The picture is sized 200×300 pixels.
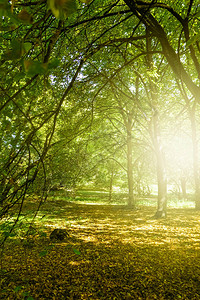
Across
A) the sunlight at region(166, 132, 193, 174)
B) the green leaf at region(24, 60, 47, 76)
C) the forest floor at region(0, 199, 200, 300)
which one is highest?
the sunlight at region(166, 132, 193, 174)

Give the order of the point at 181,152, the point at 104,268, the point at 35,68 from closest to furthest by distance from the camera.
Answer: the point at 35,68 < the point at 104,268 < the point at 181,152

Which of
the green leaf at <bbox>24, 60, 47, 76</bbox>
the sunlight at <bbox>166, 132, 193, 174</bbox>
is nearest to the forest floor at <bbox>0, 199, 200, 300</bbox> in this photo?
the green leaf at <bbox>24, 60, 47, 76</bbox>

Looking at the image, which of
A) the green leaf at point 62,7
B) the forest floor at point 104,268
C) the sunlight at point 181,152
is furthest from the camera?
the sunlight at point 181,152

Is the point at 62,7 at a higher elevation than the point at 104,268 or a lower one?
higher

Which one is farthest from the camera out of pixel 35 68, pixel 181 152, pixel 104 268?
pixel 181 152

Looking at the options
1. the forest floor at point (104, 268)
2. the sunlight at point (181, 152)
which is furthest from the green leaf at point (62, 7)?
the sunlight at point (181, 152)

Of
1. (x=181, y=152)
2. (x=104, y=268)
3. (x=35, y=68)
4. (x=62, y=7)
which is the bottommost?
(x=104, y=268)

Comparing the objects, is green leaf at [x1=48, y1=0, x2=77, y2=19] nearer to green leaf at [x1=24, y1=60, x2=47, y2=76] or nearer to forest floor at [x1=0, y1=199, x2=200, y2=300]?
green leaf at [x1=24, y1=60, x2=47, y2=76]

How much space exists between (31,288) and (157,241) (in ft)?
12.7

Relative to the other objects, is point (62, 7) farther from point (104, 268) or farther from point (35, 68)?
point (104, 268)

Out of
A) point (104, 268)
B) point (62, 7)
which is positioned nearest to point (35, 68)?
point (62, 7)

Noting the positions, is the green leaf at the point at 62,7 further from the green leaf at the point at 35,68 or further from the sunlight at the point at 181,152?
the sunlight at the point at 181,152

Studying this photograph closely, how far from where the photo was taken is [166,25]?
647cm

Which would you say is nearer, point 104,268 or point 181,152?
point 104,268
